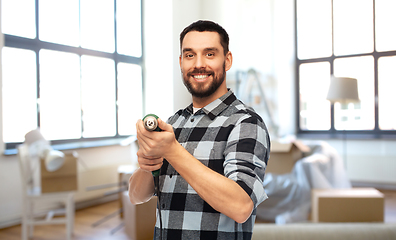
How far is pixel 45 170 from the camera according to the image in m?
2.51

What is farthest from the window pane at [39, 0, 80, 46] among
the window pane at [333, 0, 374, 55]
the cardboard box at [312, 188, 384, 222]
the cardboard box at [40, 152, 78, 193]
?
the cardboard box at [312, 188, 384, 222]

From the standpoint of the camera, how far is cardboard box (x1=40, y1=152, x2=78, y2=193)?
2.54 m

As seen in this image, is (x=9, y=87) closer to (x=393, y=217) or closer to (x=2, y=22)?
(x=2, y=22)

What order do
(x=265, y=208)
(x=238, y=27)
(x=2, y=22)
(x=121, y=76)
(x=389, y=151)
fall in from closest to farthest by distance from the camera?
(x=265, y=208) → (x=2, y=22) → (x=389, y=151) → (x=121, y=76) → (x=238, y=27)

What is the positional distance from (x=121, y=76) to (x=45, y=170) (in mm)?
2512

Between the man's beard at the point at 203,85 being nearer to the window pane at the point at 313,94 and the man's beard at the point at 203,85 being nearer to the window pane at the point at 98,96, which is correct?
the window pane at the point at 313,94

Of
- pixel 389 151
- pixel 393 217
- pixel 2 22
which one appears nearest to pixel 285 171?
pixel 393 217

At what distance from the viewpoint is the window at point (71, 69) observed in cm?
338

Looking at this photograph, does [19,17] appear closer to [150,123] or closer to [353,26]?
[150,123]

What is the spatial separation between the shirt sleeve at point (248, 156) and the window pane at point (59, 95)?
11.8ft

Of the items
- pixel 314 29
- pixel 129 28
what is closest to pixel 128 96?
pixel 129 28

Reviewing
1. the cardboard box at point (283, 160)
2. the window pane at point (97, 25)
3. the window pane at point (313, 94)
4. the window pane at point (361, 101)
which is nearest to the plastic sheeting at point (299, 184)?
the cardboard box at point (283, 160)

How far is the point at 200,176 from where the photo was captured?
1.84 ft

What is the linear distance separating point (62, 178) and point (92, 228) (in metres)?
0.68
